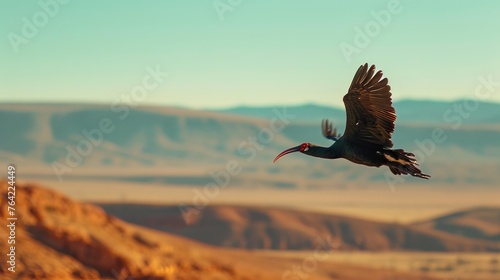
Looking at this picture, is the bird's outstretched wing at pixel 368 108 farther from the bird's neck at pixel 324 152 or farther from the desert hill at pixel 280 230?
the desert hill at pixel 280 230

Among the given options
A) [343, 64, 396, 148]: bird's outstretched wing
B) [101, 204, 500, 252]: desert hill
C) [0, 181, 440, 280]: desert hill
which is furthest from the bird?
[101, 204, 500, 252]: desert hill

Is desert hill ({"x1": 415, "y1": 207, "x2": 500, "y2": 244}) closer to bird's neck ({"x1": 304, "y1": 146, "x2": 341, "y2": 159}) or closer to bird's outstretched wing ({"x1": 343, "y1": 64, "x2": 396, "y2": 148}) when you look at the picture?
bird's outstretched wing ({"x1": 343, "y1": 64, "x2": 396, "y2": 148})

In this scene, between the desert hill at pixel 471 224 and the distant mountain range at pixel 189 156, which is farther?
the distant mountain range at pixel 189 156

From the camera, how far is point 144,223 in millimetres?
70500

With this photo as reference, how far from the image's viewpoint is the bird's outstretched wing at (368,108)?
32.6 ft

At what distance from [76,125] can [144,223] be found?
13177 centimetres

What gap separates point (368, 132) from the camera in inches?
392

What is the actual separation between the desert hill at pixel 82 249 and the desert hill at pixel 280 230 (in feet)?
107

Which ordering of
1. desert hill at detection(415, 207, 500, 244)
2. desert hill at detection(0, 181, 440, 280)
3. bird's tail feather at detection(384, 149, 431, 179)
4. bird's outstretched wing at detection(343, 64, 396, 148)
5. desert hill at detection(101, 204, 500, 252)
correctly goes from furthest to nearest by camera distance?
desert hill at detection(415, 207, 500, 244) < desert hill at detection(101, 204, 500, 252) < desert hill at detection(0, 181, 440, 280) < bird's outstretched wing at detection(343, 64, 396, 148) < bird's tail feather at detection(384, 149, 431, 179)

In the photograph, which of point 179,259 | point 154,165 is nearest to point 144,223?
point 179,259

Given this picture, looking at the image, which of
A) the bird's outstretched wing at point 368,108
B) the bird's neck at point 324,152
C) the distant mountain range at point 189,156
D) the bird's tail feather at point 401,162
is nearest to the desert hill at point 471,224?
the distant mountain range at point 189,156

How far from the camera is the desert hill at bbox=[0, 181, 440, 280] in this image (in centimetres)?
3050

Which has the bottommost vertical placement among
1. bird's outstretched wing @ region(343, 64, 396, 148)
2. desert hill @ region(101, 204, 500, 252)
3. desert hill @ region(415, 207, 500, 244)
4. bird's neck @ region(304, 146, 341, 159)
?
desert hill @ region(101, 204, 500, 252)

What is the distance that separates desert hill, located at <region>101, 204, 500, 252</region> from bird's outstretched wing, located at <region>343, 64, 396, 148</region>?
195ft
